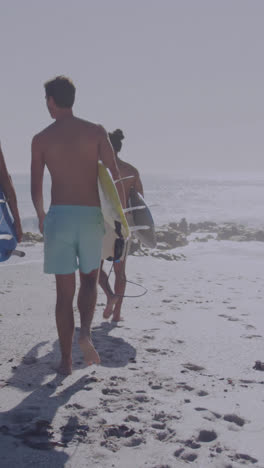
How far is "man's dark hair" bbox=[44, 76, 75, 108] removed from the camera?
3.00 m

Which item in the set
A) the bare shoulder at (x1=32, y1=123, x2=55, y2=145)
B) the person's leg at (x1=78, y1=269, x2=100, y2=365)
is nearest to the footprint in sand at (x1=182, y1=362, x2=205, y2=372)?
the person's leg at (x1=78, y1=269, x2=100, y2=365)

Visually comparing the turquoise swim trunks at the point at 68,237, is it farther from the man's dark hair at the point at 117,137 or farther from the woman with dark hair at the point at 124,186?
the man's dark hair at the point at 117,137

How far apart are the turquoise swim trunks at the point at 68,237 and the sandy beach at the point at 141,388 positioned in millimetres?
712

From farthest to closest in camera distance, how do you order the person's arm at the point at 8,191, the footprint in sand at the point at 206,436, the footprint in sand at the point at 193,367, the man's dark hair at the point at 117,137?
the man's dark hair at the point at 117,137 < the footprint in sand at the point at 193,367 < the person's arm at the point at 8,191 < the footprint in sand at the point at 206,436

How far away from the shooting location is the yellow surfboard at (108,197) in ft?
9.80

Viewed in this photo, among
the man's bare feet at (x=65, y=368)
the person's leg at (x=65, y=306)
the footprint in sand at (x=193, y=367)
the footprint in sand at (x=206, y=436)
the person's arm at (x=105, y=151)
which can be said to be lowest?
the footprint in sand at (x=193, y=367)

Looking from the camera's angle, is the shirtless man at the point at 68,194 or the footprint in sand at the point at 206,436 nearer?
the footprint in sand at the point at 206,436

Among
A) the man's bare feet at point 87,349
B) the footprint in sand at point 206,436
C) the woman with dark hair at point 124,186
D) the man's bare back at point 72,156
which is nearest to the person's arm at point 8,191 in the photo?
the man's bare back at point 72,156

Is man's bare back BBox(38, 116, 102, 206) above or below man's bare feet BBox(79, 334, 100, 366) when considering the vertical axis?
above

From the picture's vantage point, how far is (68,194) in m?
3.03

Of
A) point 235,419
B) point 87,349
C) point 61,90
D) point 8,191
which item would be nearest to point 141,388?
point 87,349

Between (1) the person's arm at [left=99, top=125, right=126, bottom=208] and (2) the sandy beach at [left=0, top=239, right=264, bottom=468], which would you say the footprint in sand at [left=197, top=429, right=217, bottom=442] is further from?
(1) the person's arm at [left=99, top=125, right=126, bottom=208]

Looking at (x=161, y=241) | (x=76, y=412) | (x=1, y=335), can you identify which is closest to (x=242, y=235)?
(x=161, y=241)

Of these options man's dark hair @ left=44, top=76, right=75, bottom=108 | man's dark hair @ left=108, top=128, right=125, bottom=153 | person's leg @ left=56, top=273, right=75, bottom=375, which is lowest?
person's leg @ left=56, top=273, right=75, bottom=375
